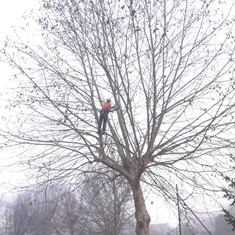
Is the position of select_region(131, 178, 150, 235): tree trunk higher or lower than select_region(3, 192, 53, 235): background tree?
lower

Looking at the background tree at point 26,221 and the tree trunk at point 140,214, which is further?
the background tree at point 26,221

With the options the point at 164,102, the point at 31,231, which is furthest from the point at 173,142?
the point at 31,231

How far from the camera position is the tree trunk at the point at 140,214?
7.02 m

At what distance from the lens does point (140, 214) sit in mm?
7125

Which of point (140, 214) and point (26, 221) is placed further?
point (26, 221)

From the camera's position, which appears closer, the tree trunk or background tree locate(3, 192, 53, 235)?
the tree trunk

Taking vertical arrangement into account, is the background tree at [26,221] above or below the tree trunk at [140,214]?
above

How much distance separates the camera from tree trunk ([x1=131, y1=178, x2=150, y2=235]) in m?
7.02

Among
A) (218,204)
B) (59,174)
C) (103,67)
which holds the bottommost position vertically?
(218,204)

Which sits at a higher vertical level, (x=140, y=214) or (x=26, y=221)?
(x=26, y=221)

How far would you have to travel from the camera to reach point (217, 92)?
23.8 feet

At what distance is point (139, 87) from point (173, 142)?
174 centimetres

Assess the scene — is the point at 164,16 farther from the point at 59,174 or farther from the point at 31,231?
the point at 31,231

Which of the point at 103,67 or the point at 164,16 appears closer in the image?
the point at 164,16
